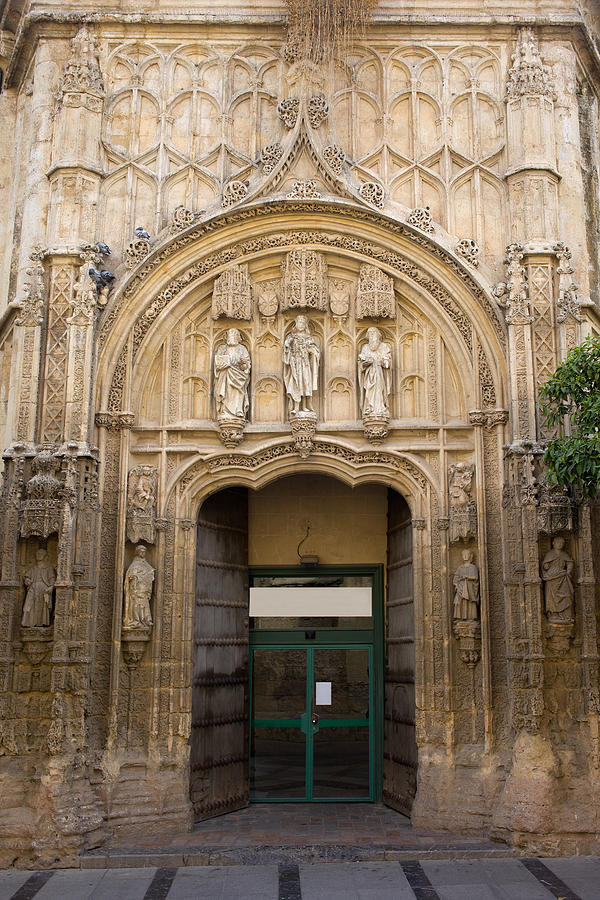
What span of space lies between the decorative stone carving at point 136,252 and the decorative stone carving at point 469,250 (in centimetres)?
401

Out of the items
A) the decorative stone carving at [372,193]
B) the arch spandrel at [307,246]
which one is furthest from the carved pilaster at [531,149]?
the decorative stone carving at [372,193]

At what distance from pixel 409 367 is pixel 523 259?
1.97m

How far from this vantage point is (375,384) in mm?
12148

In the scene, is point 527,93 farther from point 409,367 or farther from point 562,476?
point 562,476

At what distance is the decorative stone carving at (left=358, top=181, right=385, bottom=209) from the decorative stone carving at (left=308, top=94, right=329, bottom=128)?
3.59 ft

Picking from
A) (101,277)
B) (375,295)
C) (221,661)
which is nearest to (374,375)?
(375,295)

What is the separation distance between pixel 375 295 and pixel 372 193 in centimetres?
135

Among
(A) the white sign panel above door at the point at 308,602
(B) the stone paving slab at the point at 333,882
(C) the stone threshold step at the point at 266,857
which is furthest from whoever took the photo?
(A) the white sign panel above door at the point at 308,602

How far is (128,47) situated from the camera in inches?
510

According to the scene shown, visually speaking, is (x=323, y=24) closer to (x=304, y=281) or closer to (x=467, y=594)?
(x=304, y=281)

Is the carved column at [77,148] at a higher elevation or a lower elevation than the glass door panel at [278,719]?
higher

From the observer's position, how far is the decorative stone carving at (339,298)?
41.2 ft

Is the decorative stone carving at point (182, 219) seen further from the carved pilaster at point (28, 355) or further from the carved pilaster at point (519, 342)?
the carved pilaster at point (519, 342)

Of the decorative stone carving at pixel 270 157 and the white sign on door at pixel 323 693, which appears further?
the white sign on door at pixel 323 693
